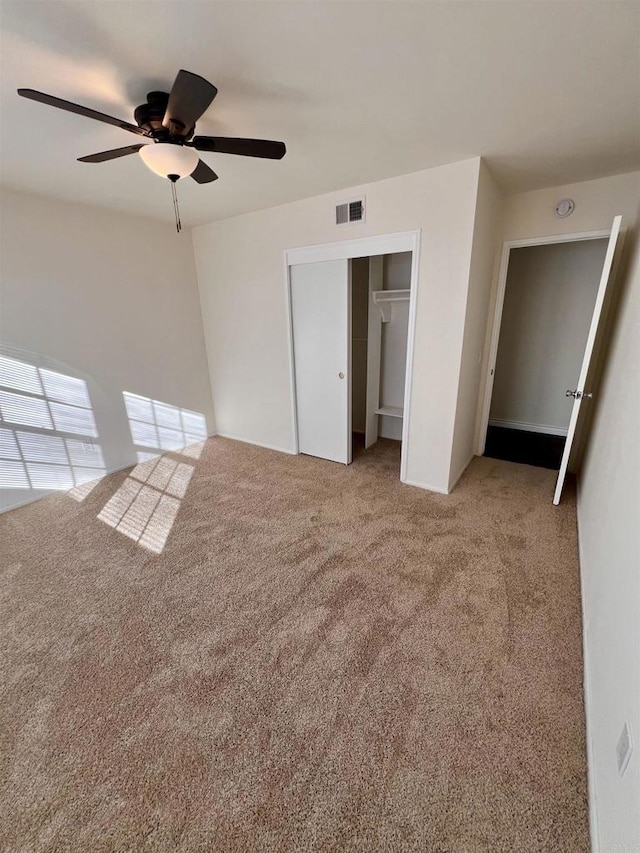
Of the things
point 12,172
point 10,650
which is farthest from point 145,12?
point 10,650

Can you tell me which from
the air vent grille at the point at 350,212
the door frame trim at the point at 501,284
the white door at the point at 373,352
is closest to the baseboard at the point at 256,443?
the white door at the point at 373,352

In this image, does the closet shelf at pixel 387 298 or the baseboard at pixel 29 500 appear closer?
the baseboard at pixel 29 500

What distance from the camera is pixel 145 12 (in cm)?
116

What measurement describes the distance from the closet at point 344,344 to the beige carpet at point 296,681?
1.18 m

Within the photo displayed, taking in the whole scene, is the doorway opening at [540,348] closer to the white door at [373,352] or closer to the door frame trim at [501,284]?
the door frame trim at [501,284]

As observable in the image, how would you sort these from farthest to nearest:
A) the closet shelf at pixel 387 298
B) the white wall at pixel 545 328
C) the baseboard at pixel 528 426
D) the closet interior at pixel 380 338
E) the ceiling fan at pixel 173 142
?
the baseboard at pixel 528 426 → the white wall at pixel 545 328 → the closet interior at pixel 380 338 → the closet shelf at pixel 387 298 → the ceiling fan at pixel 173 142

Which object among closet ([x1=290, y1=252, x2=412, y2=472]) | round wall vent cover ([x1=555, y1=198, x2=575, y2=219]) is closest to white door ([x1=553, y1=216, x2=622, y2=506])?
round wall vent cover ([x1=555, y1=198, x2=575, y2=219])

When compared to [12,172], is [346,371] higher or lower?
lower

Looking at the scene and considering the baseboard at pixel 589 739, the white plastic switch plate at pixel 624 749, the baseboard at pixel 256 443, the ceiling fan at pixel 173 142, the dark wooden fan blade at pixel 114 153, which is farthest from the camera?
the baseboard at pixel 256 443

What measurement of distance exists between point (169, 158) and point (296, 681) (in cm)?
246

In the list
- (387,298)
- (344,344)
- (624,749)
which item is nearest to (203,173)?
(344,344)

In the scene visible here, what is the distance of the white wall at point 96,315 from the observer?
280 cm

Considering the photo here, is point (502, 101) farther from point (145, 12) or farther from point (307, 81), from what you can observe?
point (145, 12)

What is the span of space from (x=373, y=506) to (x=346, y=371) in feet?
4.27
